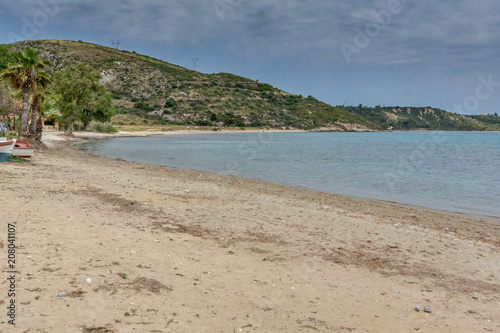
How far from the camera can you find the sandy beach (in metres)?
5.23

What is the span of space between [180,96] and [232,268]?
448 ft

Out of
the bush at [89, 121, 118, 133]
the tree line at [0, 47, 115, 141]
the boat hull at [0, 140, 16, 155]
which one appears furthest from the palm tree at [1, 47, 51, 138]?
the bush at [89, 121, 118, 133]

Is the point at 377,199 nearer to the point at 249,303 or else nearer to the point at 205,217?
the point at 205,217

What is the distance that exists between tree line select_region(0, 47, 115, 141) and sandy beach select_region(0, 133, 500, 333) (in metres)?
20.9

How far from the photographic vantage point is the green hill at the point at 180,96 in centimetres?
12950

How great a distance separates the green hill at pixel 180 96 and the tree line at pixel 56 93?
140 feet

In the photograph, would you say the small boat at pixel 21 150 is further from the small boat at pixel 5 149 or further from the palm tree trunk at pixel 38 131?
the palm tree trunk at pixel 38 131

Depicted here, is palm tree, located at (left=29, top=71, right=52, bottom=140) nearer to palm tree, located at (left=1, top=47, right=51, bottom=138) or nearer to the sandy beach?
palm tree, located at (left=1, top=47, right=51, bottom=138)

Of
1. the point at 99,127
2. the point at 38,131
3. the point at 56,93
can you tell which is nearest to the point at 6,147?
the point at 38,131

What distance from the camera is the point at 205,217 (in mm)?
11242

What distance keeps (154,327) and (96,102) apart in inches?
2900

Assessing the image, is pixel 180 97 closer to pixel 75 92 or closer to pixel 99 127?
pixel 99 127

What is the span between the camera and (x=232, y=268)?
23.5ft

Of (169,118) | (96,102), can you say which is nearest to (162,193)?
(96,102)
